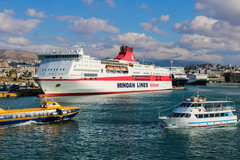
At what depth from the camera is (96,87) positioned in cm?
8175

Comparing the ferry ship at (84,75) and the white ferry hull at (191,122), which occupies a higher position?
the ferry ship at (84,75)

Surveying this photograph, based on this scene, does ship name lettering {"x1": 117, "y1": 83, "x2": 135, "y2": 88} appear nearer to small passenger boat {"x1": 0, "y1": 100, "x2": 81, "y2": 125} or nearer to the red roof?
the red roof

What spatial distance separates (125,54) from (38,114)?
240 feet

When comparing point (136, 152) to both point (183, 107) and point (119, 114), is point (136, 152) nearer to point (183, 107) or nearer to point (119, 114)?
point (183, 107)

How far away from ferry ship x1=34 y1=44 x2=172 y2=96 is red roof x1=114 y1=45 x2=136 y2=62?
694cm

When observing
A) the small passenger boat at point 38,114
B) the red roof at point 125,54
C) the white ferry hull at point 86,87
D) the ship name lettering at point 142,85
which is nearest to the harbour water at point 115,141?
the small passenger boat at point 38,114

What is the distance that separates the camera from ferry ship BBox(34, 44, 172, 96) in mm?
75312

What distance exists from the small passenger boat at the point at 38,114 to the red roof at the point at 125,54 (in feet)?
225

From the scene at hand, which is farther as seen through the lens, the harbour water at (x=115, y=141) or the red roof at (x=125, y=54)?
the red roof at (x=125, y=54)

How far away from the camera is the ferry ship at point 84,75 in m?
75.3

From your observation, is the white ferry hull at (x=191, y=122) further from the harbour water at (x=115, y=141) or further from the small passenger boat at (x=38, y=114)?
the small passenger boat at (x=38, y=114)

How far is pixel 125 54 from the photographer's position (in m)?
109

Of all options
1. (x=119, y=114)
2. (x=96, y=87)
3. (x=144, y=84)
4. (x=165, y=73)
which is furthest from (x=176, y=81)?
(x=119, y=114)

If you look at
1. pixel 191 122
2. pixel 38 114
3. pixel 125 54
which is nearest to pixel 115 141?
pixel 191 122
